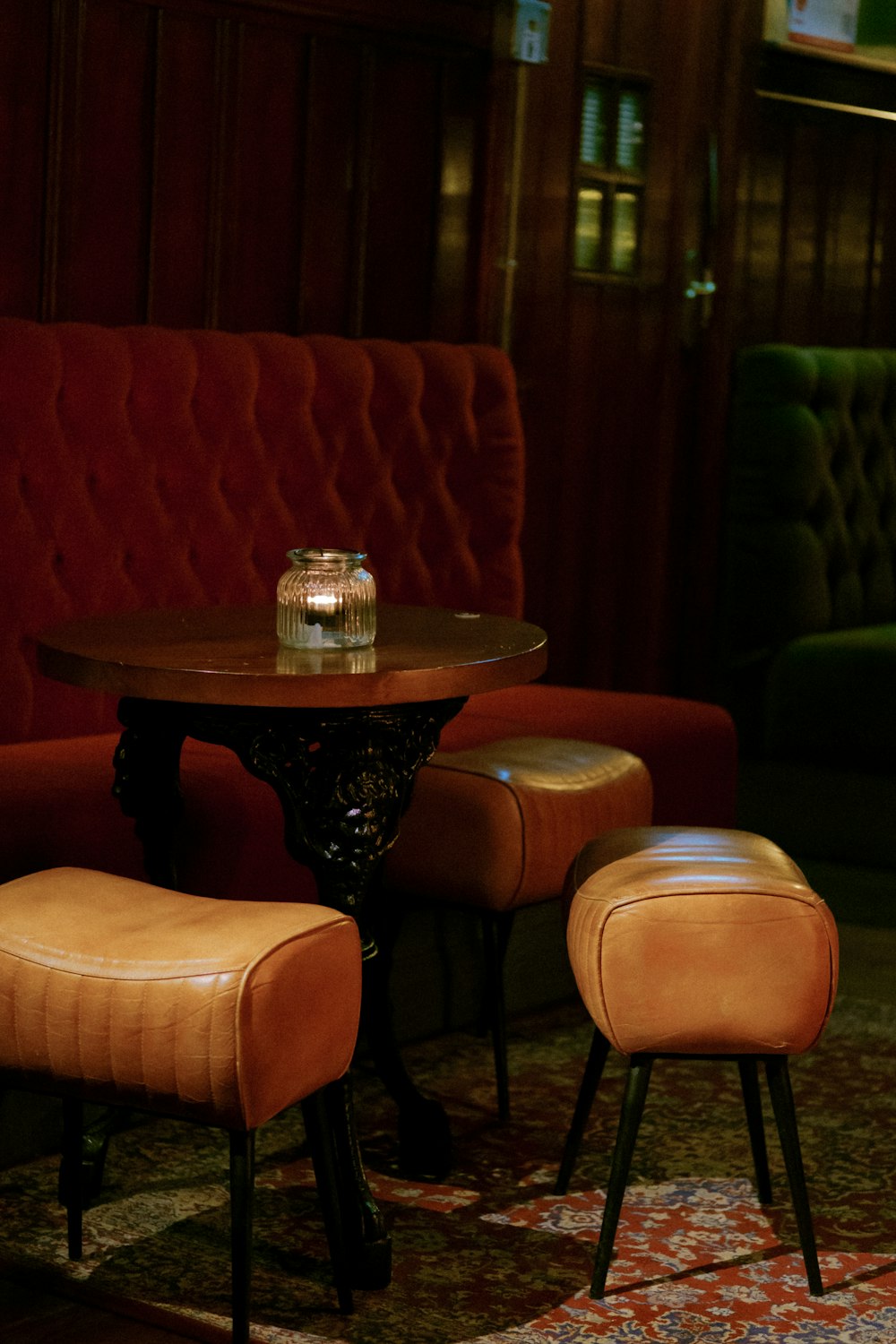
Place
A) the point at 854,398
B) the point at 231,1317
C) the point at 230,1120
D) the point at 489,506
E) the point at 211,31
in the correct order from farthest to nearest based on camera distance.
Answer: the point at 854,398 < the point at 489,506 < the point at 211,31 < the point at 231,1317 < the point at 230,1120

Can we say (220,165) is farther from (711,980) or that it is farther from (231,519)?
(711,980)

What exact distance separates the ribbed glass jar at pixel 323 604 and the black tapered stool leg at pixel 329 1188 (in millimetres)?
602

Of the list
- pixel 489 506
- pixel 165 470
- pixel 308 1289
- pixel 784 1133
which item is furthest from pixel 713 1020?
pixel 489 506

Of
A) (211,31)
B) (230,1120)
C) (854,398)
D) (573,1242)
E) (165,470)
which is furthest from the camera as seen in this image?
(854,398)

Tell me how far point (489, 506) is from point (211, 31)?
1.18 m

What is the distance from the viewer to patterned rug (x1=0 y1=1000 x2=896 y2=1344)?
7.73ft

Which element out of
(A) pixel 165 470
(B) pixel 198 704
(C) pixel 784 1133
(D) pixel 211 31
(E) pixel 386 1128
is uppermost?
(D) pixel 211 31

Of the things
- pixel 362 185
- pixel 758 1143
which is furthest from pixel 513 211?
pixel 758 1143

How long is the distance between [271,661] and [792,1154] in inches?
36.2

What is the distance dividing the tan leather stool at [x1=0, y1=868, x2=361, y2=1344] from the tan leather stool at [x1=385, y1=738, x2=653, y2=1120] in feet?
2.44

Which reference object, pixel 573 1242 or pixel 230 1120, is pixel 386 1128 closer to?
pixel 573 1242

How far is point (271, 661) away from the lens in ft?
7.91

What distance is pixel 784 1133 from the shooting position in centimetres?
241

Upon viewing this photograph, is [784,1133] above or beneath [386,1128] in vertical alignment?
above
